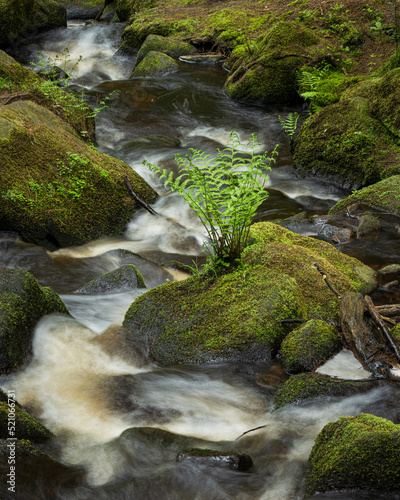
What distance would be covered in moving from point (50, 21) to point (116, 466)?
913 inches

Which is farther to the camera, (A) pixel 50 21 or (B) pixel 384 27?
(A) pixel 50 21

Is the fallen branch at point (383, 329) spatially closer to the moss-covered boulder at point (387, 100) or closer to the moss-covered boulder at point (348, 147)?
the moss-covered boulder at point (348, 147)

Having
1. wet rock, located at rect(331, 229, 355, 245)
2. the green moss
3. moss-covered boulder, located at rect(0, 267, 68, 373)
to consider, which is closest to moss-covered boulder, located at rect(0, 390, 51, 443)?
the green moss

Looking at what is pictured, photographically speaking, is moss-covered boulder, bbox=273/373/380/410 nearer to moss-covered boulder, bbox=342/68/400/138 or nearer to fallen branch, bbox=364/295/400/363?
fallen branch, bbox=364/295/400/363

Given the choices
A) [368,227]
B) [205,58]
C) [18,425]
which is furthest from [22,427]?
[205,58]

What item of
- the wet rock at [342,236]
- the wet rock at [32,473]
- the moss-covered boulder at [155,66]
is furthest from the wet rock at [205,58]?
the wet rock at [32,473]

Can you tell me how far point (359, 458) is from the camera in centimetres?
317

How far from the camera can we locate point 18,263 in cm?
705

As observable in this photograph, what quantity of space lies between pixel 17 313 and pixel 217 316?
2.05 metres

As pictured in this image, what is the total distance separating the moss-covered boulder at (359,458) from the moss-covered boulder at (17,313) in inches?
116

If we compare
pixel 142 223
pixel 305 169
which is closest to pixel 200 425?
pixel 142 223

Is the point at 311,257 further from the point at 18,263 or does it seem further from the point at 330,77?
the point at 330,77

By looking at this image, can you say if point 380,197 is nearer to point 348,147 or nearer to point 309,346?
point 348,147

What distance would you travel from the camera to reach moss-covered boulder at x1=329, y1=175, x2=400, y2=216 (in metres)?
8.58
